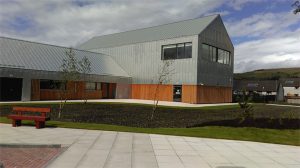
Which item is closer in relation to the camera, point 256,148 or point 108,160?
point 108,160

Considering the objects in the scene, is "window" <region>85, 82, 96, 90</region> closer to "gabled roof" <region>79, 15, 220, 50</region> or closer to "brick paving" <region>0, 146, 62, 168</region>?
"gabled roof" <region>79, 15, 220, 50</region>

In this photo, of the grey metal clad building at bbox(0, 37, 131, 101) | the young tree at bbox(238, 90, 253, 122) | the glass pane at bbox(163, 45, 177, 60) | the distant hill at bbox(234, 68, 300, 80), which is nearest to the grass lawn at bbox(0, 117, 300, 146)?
the young tree at bbox(238, 90, 253, 122)

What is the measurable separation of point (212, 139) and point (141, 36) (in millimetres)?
37839

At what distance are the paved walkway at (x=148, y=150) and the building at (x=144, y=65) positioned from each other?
21.8 metres

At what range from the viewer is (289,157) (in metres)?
9.93

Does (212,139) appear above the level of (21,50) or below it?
below

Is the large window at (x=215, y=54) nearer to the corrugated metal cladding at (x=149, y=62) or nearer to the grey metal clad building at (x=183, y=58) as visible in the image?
the grey metal clad building at (x=183, y=58)

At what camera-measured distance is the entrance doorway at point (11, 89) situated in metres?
32.3

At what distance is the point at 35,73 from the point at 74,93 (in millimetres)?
5934

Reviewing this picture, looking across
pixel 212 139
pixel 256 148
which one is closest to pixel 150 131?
pixel 212 139

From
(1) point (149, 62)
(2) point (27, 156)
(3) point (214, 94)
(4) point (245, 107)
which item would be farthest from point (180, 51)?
(2) point (27, 156)

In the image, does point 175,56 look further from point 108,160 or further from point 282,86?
point 282,86

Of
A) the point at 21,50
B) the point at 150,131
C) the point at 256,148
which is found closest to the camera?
the point at 256,148

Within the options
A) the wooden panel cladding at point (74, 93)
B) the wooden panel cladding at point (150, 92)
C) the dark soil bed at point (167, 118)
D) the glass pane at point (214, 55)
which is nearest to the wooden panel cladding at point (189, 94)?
the wooden panel cladding at point (150, 92)
